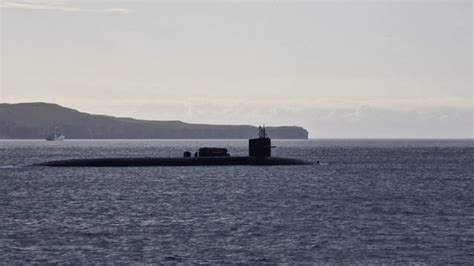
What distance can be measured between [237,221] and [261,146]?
239 ft

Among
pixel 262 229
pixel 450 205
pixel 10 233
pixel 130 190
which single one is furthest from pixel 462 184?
pixel 10 233

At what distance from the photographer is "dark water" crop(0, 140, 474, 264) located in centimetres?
4778

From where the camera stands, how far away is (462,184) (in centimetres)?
10856

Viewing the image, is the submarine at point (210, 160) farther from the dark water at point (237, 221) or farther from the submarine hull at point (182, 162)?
the dark water at point (237, 221)

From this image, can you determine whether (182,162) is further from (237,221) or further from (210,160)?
(237,221)

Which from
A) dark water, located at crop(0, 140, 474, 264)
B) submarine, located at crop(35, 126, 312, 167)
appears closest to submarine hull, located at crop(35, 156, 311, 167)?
submarine, located at crop(35, 126, 312, 167)

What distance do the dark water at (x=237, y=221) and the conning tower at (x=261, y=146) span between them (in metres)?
20.0

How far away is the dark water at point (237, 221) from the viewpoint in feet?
157

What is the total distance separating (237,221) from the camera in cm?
6312

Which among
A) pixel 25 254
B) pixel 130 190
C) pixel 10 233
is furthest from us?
pixel 130 190

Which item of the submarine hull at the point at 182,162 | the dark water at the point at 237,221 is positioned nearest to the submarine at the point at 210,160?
the submarine hull at the point at 182,162

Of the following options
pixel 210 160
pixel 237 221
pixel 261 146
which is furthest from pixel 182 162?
pixel 237 221

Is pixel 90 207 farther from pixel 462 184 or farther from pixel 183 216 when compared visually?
pixel 462 184

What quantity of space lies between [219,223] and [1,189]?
45.2 meters
